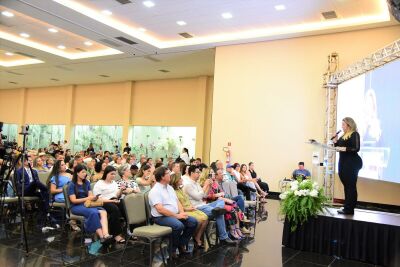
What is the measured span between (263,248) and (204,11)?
20.1ft

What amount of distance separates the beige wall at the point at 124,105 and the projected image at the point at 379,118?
7862 millimetres

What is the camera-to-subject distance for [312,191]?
4957 mm

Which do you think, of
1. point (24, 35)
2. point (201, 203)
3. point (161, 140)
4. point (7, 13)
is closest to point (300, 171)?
point (201, 203)

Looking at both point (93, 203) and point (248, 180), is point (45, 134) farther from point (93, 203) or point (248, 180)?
point (93, 203)

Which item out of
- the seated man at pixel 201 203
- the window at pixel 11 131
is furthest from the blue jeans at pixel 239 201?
the window at pixel 11 131

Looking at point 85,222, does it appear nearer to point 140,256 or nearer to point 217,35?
point 140,256

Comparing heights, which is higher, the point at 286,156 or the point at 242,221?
the point at 286,156

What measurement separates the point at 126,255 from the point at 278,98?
290 inches

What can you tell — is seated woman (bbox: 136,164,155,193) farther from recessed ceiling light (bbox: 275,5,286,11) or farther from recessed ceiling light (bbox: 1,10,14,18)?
recessed ceiling light (bbox: 1,10,14,18)

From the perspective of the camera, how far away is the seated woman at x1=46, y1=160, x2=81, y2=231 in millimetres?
5586

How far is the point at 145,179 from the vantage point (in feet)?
21.4

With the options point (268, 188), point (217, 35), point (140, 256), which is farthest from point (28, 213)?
point (217, 35)

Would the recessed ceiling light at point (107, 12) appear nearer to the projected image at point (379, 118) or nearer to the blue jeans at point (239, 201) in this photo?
the blue jeans at point (239, 201)

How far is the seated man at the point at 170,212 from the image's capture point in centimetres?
425
